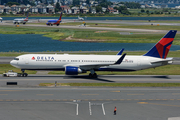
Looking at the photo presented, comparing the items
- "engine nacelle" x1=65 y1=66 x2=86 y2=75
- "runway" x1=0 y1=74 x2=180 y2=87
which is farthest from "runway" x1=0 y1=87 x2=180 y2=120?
"engine nacelle" x1=65 y1=66 x2=86 y2=75

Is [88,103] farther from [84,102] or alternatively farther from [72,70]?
[72,70]

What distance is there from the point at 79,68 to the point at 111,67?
665 centimetres

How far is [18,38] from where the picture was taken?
157 m

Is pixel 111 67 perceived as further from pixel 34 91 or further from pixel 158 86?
pixel 34 91

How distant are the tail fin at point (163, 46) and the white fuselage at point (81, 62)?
1082 millimetres

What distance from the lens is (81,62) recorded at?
56250 millimetres

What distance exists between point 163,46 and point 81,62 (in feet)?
57.0

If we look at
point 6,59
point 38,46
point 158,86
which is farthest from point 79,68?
point 38,46

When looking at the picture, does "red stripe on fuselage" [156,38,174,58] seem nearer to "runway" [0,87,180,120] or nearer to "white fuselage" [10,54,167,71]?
"white fuselage" [10,54,167,71]

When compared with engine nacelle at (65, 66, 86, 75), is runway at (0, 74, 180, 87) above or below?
below

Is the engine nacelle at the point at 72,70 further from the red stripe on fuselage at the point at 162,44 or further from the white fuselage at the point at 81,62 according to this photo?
the red stripe on fuselage at the point at 162,44

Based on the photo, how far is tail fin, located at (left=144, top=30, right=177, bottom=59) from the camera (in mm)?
57344

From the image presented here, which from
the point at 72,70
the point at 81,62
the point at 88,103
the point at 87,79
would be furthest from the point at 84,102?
the point at 81,62

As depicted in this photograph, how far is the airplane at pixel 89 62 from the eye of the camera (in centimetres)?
5528
